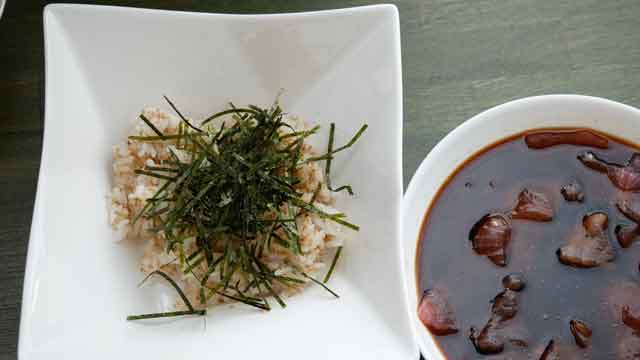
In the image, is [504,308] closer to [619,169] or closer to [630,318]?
[630,318]

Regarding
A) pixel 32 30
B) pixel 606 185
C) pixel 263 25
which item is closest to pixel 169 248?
pixel 263 25

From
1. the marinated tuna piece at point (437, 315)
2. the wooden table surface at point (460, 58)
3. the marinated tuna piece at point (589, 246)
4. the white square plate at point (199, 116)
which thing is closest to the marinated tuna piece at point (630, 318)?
the marinated tuna piece at point (589, 246)

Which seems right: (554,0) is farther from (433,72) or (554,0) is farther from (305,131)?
(305,131)

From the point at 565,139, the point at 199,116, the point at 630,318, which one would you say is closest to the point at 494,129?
the point at 565,139

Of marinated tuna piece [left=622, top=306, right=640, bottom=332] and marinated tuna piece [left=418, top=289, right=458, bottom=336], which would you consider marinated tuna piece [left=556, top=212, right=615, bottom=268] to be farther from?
marinated tuna piece [left=418, top=289, right=458, bottom=336]

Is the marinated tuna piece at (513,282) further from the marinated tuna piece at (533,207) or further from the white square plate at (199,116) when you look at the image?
the white square plate at (199,116)

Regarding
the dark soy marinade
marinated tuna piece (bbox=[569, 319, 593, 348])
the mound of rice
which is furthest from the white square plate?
marinated tuna piece (bbox=[569, 319, 593, 348])
